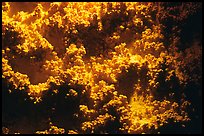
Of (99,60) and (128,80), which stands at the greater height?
(99,60)

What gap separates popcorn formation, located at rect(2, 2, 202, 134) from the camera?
170 cm

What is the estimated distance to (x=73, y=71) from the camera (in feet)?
5.69

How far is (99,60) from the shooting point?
1.82 m

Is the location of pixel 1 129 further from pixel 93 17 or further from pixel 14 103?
pixel 93 17

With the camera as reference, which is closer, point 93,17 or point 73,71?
point 73,71

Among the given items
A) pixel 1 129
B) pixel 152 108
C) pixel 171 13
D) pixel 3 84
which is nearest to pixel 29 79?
pixel 3 84

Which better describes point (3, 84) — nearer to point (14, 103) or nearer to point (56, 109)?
point (14, 103)

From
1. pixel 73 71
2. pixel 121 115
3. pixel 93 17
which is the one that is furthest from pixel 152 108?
pixel 93 17

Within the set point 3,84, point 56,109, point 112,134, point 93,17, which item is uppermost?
point 93,17

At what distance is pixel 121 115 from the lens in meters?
1.70

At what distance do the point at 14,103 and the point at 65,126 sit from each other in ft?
0.95

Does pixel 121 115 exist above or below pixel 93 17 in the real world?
below

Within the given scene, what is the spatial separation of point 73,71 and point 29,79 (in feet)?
0.78

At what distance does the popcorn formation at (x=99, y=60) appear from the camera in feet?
5.57
